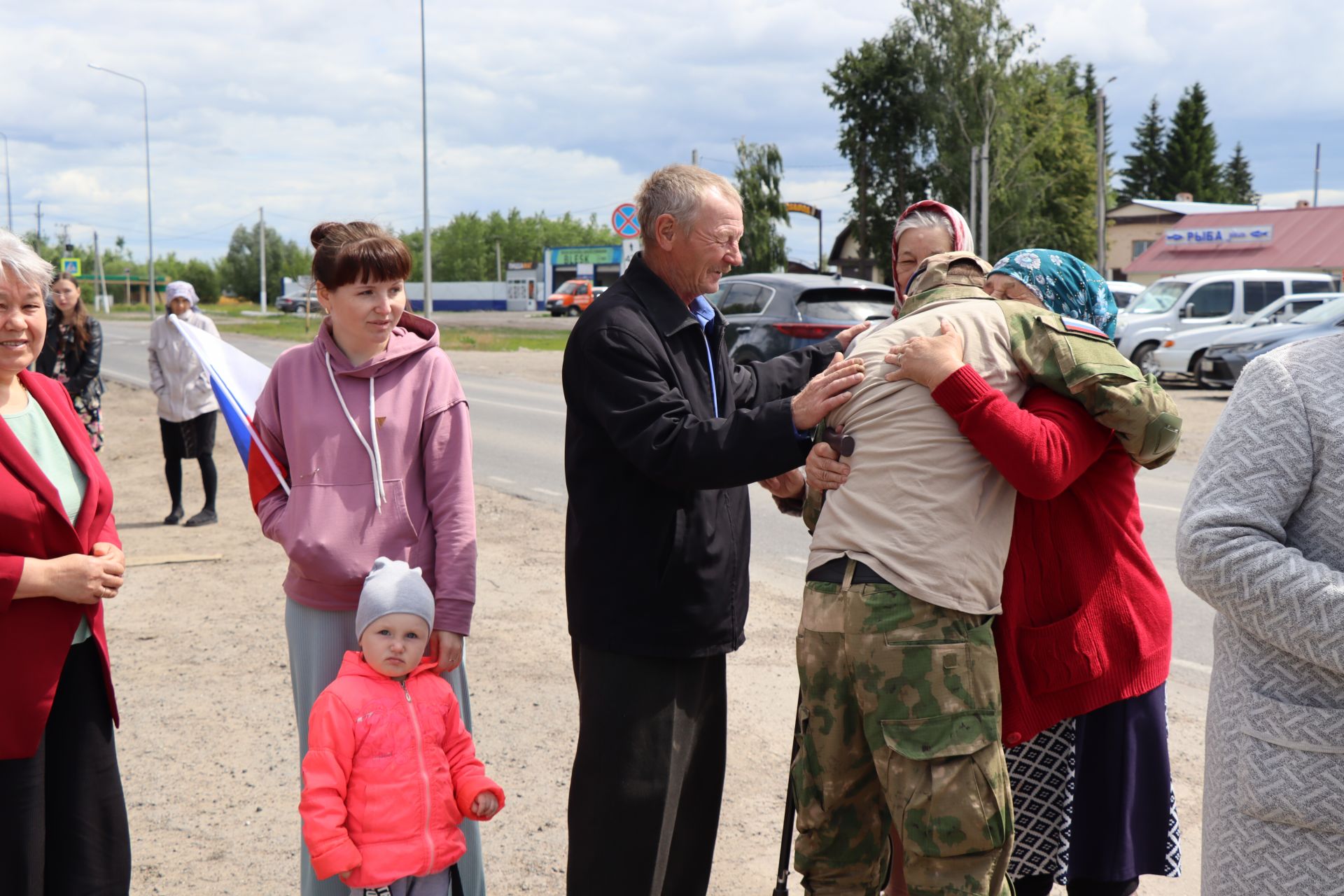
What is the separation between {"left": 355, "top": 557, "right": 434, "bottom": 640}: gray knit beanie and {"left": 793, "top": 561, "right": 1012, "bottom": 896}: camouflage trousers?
918mm

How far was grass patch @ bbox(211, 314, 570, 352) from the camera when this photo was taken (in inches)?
1281

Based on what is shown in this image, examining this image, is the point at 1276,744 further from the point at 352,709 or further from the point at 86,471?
the point at 86,471

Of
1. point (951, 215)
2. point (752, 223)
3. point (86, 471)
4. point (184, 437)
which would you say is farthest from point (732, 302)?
point (752, 223)

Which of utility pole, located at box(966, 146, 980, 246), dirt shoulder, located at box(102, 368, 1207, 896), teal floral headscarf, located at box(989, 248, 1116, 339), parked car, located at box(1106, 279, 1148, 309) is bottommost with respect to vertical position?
dirt shoulder, located at box(102, 368, 1207, 896)

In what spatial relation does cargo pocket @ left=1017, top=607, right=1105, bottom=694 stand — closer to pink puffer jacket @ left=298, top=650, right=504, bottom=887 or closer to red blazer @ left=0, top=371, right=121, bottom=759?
pink puffer jacket @ left=298, top=650, right=504, bottom=887

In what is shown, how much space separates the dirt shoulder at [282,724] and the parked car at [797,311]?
5522 mm

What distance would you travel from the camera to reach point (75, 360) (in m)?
8.32

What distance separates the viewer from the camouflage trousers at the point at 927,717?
228 centimetres

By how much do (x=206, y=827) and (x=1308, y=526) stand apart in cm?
343

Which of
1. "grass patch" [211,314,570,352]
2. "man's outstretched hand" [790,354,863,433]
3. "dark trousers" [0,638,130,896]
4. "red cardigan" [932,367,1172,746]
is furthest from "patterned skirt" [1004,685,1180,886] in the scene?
"grass patch" [211,314,570,352]

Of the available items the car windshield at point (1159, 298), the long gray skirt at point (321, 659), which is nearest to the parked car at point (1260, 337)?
the car windshield at point (1159, 298)

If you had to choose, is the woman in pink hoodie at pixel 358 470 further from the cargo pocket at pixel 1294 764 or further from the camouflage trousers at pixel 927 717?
the cargo pocket at pixel 1294 764

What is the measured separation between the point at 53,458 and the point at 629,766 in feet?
5.01

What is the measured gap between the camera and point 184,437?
8.86 m
